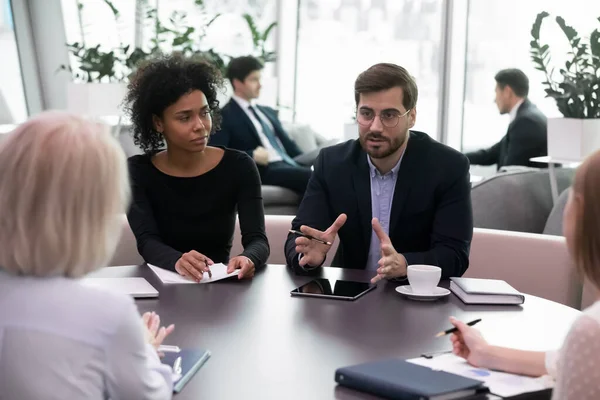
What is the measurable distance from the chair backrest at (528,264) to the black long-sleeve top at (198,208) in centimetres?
74

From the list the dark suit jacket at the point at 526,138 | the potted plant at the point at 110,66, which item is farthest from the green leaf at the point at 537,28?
the potted plant at the point at 110,66

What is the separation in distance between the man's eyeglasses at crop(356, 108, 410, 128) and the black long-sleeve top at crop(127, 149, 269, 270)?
0.42 meters

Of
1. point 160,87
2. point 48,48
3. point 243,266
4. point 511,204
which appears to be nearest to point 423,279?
point 243,266

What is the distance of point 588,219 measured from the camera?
1.29 m

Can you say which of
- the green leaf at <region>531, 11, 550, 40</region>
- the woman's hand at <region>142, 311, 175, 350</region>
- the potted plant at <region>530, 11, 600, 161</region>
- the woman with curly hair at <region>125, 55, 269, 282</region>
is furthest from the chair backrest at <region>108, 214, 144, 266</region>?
the green leaf at <region>531, 11, 550, 40</region>

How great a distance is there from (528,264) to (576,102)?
2.32 m

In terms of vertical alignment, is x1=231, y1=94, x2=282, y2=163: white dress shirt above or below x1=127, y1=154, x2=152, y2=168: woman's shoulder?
below

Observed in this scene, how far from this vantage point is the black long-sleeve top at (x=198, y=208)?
107 inches

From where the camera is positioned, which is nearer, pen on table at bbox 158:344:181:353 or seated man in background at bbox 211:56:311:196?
pen on table at bbox 158:344:181:353

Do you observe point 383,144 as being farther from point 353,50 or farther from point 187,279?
point 353,50

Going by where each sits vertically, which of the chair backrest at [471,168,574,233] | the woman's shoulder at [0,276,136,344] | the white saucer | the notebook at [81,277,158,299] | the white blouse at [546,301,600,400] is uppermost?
the woman's shoulder at [0,276,136,344]

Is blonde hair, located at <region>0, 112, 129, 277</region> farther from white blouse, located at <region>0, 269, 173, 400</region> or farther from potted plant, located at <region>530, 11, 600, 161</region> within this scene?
potted plant, located at <region>530, 11, 600, 161</region>

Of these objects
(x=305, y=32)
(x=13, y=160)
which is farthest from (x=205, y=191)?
(x=305, y=32)

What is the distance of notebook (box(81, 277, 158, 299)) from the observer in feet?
6.84
